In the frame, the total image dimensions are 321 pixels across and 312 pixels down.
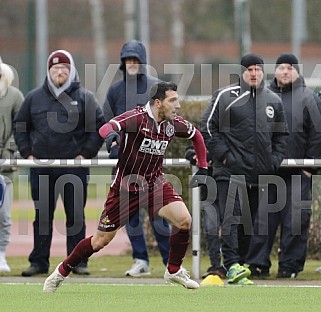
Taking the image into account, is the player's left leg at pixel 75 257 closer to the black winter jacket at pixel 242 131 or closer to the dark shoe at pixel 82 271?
the black winter jacket at pixel 242 131

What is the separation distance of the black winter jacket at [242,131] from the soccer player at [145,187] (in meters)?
1.60

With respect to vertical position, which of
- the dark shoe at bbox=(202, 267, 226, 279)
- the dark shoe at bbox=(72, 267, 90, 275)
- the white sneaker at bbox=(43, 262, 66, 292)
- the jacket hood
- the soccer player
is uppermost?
the jacket hood

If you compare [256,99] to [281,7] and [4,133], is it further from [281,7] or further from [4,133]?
[281,7]

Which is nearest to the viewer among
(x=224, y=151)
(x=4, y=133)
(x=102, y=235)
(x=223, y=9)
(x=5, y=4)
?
(x=102, y=235)

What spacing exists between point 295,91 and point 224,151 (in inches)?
49.8

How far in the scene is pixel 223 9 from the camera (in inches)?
1993

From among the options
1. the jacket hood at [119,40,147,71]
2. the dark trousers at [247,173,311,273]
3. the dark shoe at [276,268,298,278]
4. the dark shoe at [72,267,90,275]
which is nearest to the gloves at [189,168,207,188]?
the dark trousers at [247,173,311,273]

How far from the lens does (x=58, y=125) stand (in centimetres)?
1361

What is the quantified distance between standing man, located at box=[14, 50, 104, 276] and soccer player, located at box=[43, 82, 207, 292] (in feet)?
7.53

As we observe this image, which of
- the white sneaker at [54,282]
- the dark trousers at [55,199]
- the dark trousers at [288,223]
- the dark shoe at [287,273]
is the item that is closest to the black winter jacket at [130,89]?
the dark trousers at [55,199]

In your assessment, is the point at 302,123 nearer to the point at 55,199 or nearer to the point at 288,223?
the point at 288,223

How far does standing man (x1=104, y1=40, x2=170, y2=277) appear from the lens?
13562mm

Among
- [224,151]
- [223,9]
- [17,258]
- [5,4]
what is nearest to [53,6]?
[5,4]

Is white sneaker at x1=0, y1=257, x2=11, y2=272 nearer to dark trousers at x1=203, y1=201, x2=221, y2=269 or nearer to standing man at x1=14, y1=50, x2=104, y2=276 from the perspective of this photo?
standing man at x1=14, y1=50, x2=104, y2=276
